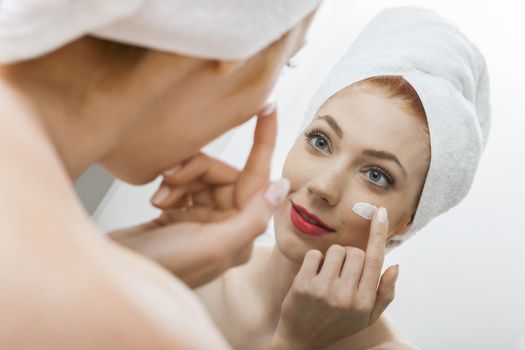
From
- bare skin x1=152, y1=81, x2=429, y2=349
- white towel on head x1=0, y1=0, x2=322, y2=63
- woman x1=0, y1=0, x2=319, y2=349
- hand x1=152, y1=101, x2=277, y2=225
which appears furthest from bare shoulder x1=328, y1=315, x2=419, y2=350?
white towel on head x1=0, y1=0, x2=322, y2=63

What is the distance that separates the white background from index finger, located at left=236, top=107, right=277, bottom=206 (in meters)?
0.76

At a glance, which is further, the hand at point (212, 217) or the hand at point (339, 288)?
the hand at point (339, 288)

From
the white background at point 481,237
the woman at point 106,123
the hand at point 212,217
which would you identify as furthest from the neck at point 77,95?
the white background at point 481,237

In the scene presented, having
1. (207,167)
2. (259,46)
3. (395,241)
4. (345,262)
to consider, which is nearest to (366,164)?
(345,262)

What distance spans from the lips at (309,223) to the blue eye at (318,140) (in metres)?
0.12

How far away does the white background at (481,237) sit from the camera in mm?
1447

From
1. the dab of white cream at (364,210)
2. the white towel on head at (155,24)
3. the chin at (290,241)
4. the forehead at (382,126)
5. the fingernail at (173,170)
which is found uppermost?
the white towel on head at (155,24)

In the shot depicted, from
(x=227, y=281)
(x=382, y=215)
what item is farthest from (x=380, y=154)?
(x=227, y=281)

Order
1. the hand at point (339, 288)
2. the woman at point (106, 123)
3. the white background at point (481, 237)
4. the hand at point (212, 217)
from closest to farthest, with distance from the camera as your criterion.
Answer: the woman at point (106, 123), the hand at point (212, 217), the hand at point (339, 288), the white background at point (481, 237)

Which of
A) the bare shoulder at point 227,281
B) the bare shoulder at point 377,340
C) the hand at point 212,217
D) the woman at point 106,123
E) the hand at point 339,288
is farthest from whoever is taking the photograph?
the bare shoulder at point 227,281

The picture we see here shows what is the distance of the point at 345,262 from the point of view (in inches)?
39.2

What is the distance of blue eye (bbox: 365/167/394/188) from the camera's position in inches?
41.2

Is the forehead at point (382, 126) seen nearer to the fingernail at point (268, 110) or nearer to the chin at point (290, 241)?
the chin at point (290, 241)

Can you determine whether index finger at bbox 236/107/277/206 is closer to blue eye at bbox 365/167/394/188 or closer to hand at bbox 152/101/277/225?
hand at bbox 152/101/277/225
